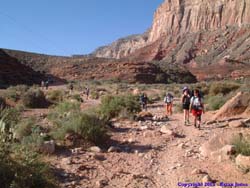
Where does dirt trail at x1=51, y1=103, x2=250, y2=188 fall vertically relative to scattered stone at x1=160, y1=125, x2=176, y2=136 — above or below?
below

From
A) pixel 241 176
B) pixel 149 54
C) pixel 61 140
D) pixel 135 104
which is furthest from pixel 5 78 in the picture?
pixel 149 54

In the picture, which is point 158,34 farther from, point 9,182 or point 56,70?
point 9,182

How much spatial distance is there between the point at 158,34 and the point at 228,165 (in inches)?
5682

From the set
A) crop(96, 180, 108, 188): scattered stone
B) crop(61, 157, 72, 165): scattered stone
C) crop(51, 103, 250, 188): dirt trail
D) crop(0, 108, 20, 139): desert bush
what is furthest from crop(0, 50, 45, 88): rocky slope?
crop(96, 180, 108, 188): scattered stone

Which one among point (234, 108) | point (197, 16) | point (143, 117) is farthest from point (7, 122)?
point (197, 16)

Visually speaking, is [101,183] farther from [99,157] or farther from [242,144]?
[242,144]

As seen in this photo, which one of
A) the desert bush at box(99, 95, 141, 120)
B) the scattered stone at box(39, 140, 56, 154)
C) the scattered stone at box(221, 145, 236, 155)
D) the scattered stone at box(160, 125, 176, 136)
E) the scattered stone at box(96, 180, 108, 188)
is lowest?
the scattered stone at box(96, 180, 108, 188)

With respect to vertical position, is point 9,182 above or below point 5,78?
below

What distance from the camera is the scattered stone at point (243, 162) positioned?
26.6 ft

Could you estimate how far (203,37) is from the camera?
402 feet

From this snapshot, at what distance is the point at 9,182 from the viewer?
634 centimetres

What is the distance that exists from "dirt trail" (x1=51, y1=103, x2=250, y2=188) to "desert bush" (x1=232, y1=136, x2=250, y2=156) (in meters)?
0.36

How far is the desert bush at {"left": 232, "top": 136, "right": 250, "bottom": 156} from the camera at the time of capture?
341 inches

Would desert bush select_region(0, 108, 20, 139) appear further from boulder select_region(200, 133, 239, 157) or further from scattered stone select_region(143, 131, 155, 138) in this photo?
boulder select_region(200, 133, 239, 157)
